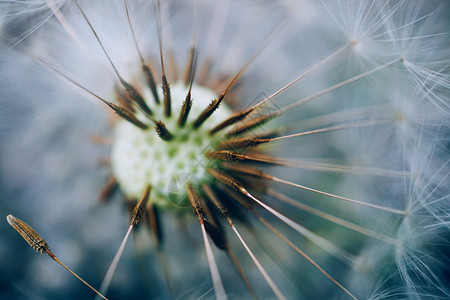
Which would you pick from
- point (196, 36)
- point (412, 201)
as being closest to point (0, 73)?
point (196, 36)

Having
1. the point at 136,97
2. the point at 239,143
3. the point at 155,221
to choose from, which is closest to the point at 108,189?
the point at 155,221

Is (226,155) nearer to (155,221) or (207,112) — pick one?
(207,112)

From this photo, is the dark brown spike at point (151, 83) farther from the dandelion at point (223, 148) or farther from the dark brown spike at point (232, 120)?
the dark brown spike at point (232, 120)

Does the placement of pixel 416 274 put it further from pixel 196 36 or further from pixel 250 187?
pixel 196 36

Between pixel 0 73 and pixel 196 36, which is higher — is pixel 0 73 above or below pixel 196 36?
below

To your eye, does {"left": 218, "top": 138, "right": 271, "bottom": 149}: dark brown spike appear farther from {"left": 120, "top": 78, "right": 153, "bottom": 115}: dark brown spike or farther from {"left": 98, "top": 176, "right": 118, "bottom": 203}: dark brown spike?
{"left": 98, "top": 176, "right": 118, "bottom": 203}: dark brown spike

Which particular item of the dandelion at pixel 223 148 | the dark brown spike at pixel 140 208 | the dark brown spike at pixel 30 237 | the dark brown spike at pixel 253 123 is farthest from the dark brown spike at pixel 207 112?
the dark brown spike at pixel 30 237
